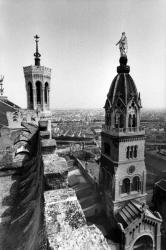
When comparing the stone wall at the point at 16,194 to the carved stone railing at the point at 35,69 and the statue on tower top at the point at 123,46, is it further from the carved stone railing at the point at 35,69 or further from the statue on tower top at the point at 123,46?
the statue on tower top at the point at 123,46

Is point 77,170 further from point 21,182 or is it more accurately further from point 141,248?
point 21,182

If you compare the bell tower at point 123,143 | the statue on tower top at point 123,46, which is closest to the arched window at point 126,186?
the bell tower at point 123,143

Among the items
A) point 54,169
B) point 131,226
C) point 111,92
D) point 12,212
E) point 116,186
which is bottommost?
point 131,226

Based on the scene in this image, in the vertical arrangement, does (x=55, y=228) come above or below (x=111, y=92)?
below

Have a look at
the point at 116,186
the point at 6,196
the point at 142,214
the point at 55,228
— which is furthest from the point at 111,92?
the point at 55,228

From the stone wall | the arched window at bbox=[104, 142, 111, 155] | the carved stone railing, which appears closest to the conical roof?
the arched window at bbox=[104, 142, 111, 155]

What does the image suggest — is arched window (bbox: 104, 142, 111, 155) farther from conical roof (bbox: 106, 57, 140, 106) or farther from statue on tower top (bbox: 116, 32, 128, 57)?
statue on tower top (bbox: 116, 32, 128, 57)
